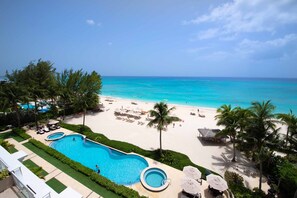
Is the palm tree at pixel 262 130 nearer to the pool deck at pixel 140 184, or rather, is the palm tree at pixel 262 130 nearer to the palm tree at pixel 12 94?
the pool deck at pixel 140 184

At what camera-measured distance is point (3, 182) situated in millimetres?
5586

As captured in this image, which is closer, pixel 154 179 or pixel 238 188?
pixel 238 188

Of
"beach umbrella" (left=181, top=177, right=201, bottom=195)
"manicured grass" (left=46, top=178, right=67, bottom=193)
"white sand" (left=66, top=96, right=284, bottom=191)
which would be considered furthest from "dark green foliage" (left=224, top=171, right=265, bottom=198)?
"manicured grass" (left=46, top=178, right=67, bottom=193)

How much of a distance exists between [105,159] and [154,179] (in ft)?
19.6

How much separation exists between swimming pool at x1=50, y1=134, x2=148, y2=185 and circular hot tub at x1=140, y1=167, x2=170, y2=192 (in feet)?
2.20

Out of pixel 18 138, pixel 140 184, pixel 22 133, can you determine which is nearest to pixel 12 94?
pixel 22 133

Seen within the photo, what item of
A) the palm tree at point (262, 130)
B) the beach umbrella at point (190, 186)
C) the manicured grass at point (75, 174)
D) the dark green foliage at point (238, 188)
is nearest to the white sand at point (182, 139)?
the dark green foliage at point (238, 188)

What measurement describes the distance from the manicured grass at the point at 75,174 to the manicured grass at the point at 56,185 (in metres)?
1.01

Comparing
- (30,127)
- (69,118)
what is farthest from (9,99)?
(69,118)

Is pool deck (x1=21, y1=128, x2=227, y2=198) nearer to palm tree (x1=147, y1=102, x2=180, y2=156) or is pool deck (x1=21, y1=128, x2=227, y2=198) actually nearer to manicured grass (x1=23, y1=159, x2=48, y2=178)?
manicured grass (x1=23, y1=159, x2=48, y2=178)

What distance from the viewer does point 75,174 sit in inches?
468

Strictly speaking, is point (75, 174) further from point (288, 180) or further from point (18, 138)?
point (288, 180)

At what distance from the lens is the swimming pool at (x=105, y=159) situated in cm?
1269

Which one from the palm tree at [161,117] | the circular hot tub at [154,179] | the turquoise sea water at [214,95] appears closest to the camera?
the circular hot tub at [154,179]
